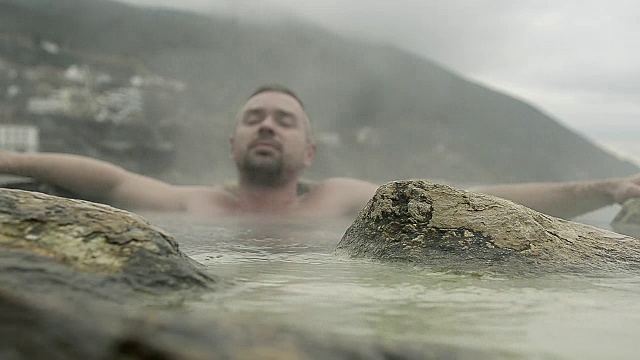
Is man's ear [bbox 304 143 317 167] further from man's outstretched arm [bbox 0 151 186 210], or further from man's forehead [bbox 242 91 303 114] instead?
man's outstretched arm [bbox 0 151 186 210]

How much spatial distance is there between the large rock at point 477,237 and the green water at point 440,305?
0.42 feet

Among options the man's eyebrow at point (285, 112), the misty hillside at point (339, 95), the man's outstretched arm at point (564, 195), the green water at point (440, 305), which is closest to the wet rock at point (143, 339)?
the green water at point (440, 305)

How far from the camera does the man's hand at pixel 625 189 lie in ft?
14.6

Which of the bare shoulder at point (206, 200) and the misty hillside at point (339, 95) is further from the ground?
the misty hillside at point (339, 95)

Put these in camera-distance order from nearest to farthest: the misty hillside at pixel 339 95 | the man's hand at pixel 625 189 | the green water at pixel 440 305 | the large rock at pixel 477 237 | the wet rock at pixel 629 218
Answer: the green water at pixel 440 305 → the large rock at pixel 477 237 → the man's hand at pixel 625 189 → the wet rock at pixel 629 218 → the misty hillside at pixel 339 95

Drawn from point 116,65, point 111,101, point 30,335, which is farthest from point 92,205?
point 116,65

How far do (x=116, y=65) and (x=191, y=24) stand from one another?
1189 centimetres

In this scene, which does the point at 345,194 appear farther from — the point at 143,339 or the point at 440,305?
the point at 143,339

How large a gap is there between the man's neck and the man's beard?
0.05 metres

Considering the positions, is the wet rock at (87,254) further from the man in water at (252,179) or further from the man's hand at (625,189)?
the man in water at (252,179)

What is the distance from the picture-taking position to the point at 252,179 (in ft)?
20.6

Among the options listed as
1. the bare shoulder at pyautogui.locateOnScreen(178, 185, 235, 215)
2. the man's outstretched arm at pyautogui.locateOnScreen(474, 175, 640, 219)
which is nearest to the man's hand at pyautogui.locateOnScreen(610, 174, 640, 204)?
the man's outstretched arm at pyautogui.locateOnScreen(474, 175, 640, 219)

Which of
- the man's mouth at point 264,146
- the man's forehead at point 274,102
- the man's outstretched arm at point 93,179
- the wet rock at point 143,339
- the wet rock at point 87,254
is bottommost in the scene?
the wet rock at point 143,339

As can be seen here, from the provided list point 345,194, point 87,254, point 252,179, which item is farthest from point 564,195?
point 87,254
